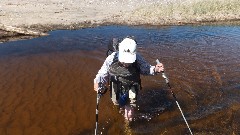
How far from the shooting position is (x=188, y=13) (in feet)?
73.9

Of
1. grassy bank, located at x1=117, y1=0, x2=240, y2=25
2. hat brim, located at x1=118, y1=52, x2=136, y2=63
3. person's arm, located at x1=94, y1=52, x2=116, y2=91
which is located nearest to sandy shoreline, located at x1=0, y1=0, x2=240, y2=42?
grassy bank, located at x1=117, y1=0, x2=240, y2=25

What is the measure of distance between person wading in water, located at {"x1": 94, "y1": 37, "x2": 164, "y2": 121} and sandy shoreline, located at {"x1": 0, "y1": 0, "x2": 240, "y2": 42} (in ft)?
30.7

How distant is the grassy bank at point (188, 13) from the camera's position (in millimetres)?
20750

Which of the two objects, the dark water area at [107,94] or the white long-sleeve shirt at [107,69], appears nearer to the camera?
the white long-sleeve shirt at [107,69]

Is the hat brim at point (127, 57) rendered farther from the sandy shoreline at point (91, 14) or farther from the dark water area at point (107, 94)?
the sandy shoreline at point (91, 14)

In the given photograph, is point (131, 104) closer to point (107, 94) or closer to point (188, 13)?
point (107, 94)

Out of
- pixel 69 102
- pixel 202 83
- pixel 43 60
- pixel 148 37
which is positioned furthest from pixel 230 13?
pixel 69 102

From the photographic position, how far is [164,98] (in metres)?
9.22

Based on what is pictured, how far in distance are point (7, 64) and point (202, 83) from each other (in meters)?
7.12

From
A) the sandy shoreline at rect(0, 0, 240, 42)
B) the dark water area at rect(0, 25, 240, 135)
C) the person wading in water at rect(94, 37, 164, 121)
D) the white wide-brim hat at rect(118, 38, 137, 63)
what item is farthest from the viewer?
the sandy shoreline at rect(0, 0, 240, 42)

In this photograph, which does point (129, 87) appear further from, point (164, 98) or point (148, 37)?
point (148, 37)

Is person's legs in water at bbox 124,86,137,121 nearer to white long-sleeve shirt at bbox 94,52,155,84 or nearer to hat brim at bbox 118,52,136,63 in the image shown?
white long-sleeve shirt at bbox 94,52,155,84

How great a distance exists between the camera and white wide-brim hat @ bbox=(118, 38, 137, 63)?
6.17m

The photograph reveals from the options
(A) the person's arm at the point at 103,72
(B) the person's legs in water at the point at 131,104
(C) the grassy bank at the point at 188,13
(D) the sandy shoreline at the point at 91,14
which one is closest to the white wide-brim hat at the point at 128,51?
(A) the person's arm at the point at 103,72
